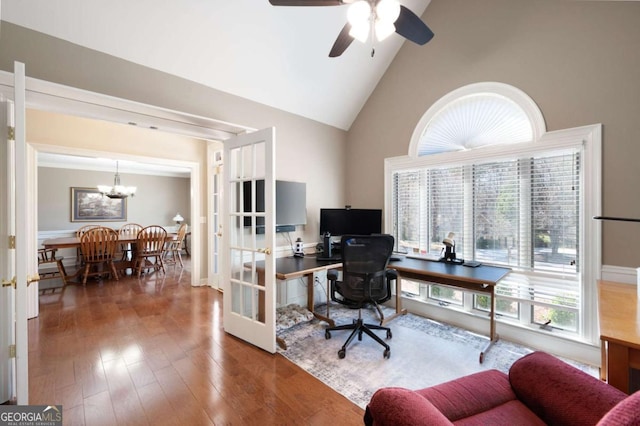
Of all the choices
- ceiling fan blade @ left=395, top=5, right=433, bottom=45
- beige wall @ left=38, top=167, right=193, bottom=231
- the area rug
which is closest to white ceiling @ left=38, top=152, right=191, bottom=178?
beige wall @ left=38, top=167, right=193, bottom=231

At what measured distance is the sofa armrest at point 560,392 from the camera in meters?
0.95

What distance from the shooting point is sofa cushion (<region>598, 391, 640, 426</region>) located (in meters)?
0.60

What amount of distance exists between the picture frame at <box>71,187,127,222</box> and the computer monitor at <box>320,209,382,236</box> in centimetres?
654

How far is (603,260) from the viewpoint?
2.18m

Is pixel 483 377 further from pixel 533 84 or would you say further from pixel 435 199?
pixel 533 84

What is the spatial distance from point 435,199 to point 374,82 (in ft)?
6.03

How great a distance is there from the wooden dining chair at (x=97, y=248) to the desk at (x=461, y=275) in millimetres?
5023

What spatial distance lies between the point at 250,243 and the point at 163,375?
131 centimetres

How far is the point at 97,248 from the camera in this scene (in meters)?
4.66

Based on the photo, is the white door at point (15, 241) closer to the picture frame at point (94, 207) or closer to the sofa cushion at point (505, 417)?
the sofa cushion at point (505, 417)

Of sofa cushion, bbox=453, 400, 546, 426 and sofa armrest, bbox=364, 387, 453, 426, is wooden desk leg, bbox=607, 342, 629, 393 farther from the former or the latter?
sofa armrest, bbox=364, 387, 453, 426

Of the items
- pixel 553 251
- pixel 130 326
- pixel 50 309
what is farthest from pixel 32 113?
pixel 553 251

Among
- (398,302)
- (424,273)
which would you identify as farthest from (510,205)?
(398,302)

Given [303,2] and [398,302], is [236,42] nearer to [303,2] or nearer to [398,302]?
[303,2]
